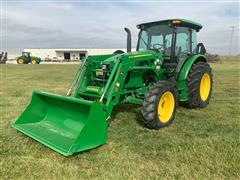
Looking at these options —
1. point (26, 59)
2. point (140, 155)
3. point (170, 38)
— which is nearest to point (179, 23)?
point (170, 38)

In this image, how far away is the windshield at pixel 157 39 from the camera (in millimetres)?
5988

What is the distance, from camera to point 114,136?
4.44 metres

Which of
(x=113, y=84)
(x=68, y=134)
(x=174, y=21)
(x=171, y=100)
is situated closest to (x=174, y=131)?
(x=171, y=100)

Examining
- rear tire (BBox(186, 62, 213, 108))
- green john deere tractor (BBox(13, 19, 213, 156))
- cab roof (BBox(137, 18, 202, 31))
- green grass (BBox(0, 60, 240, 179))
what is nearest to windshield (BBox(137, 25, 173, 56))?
green john deere tractor (BBox(13, 19, 213, 156))

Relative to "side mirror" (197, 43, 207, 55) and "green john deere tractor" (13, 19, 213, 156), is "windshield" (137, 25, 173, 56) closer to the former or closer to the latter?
"green john deere tractor" (13, 19, 213, 156)

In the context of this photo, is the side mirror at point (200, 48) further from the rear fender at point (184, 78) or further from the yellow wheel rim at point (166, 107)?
the yellow wheel rim at point (166, 107)

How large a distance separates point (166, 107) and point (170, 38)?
6.16ft

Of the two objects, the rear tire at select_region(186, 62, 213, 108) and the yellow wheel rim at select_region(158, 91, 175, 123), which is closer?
the yellow wheel rim at select_region(158, 91, 175, 123)

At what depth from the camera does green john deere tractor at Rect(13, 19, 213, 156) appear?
3900 mm

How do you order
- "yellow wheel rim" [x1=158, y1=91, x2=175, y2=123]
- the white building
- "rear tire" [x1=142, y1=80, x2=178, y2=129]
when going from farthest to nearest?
1. the white building
2. "yellow wheel rim" [x1=158, y1=91, x2=175, y2=123]
3. "rear tire" [x1=142, y1=80, x2=178, y2=129]

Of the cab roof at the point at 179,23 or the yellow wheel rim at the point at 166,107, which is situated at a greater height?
the cab roof at the point at 179,23

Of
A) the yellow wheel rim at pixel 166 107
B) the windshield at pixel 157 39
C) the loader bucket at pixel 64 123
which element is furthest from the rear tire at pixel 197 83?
the loader bucket at pixel 64 123

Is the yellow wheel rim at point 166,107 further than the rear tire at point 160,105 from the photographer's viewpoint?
Yes

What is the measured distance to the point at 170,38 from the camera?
5.91 meters
